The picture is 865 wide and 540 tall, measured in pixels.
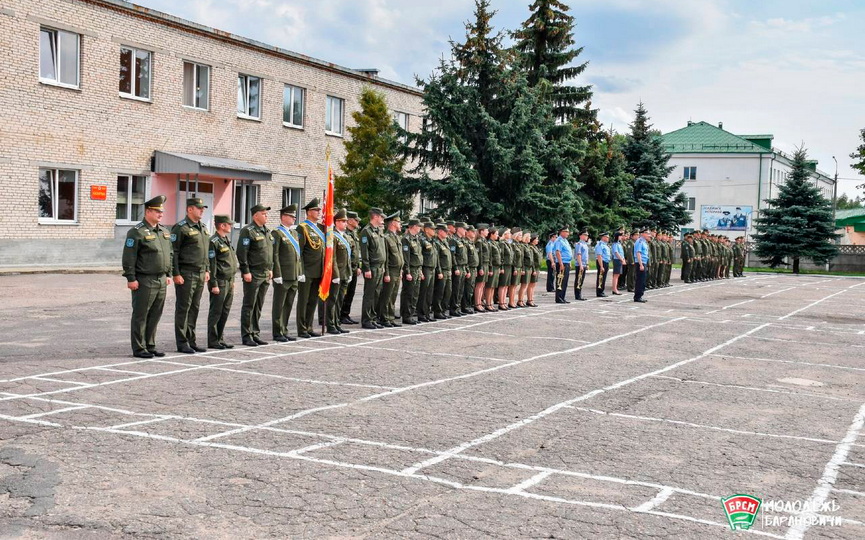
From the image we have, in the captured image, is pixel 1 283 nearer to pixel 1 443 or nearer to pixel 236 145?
pixel 236 145

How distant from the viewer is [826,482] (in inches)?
254

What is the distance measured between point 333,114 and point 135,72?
427 inches

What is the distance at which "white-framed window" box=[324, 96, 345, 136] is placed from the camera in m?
37.6

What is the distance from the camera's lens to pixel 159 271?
1127cm

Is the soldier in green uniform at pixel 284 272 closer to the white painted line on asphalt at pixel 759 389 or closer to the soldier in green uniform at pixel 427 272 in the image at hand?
the soldier in green uniform at pixel 427 272

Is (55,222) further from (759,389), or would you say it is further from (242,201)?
(759,389)

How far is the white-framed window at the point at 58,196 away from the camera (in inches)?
1021

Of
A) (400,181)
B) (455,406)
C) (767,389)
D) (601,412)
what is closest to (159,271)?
(455,406)

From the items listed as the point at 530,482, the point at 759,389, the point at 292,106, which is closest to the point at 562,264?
the point at 759,389

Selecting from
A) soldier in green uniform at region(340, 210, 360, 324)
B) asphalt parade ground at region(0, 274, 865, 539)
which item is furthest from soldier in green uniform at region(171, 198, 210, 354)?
soldier in green uniform at region(340, 210, 360, 324)

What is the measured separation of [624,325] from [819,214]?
36087 millimetres

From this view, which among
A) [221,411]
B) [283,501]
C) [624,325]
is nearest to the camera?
[283,501]

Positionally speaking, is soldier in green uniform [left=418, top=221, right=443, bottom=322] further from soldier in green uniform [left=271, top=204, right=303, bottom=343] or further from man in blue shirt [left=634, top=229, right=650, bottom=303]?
man in blue shirt [left=634, top=229, right=650, bottom=303]

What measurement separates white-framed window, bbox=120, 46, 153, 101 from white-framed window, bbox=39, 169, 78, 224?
11.0 ft
